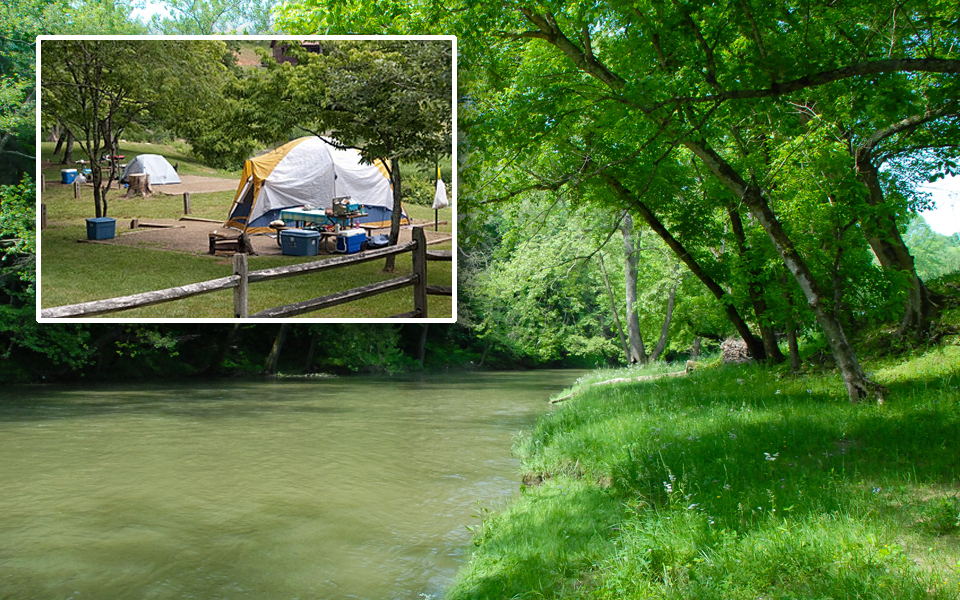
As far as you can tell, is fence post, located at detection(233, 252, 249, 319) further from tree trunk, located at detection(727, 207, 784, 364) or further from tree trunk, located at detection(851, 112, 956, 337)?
tree trunk, located at detection(851, 112, 956, 337)

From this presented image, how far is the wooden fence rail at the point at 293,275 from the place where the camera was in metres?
7.85

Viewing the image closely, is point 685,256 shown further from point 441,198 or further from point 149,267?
point 149,267

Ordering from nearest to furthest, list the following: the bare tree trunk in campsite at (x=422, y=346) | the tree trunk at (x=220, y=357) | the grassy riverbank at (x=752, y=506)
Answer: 1. the grassy riverbank at (x=752, y=506)
2. the tree trunk at (x=220, y=357)
3. the bare tree trunk in campsite at (x=422, y=346)

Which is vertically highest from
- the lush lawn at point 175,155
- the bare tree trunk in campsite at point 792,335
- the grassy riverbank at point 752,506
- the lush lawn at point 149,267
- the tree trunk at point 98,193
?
the lush lawn at point 175,155

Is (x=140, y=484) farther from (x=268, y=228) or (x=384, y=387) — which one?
(x=384, y=387)

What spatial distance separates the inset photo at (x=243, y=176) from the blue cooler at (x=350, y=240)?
16mm

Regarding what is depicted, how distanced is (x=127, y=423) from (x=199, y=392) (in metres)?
7.65

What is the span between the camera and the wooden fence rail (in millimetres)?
7852

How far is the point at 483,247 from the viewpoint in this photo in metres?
38.0

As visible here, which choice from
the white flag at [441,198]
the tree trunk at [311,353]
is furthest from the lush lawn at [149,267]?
the tree trunk at [311,353]

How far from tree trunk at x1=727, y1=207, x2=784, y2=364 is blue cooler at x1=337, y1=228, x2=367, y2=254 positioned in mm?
5665

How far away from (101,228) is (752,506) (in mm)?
Result: 6724

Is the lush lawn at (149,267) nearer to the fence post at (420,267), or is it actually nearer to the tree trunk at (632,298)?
the fence post at (420,267)

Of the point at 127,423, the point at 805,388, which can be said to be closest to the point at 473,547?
the point at 805,388
